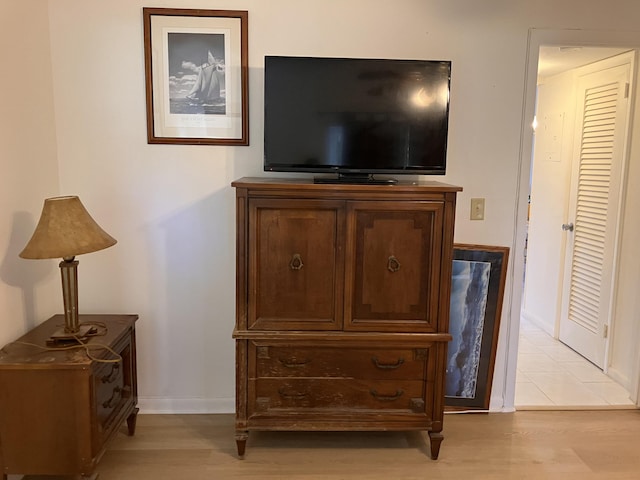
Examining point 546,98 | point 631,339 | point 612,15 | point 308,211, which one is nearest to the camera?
point 308,211

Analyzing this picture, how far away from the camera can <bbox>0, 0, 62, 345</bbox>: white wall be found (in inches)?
84.6

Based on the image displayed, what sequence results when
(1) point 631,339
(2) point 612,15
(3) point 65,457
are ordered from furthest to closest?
(1) point 631,339, (2) point 612,15, (3) point 65,457

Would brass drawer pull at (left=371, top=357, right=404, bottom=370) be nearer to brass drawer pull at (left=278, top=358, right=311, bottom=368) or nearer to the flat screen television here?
brass drawer pull at (left=278, top=358, right=311, bottom=368)

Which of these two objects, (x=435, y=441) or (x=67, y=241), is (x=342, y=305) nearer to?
(x=435, y=441)

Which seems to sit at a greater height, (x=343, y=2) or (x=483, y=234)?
(x=343, y=2)

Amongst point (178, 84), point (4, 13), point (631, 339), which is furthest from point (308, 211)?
point (631, 339)

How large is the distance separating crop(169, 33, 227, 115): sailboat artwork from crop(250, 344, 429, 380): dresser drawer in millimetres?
1240

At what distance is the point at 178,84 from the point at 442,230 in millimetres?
1484

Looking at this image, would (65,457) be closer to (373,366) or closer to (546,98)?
(373,366)

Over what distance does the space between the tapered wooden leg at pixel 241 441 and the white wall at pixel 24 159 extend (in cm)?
107

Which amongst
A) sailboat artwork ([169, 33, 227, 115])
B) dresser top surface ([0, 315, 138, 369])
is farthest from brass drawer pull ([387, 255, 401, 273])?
dresser top surface ([0, 315, 138, 369])

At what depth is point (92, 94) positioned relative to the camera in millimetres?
2566

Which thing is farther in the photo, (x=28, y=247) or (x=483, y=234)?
(x=483, y=234)

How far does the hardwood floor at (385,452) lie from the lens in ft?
7.55
